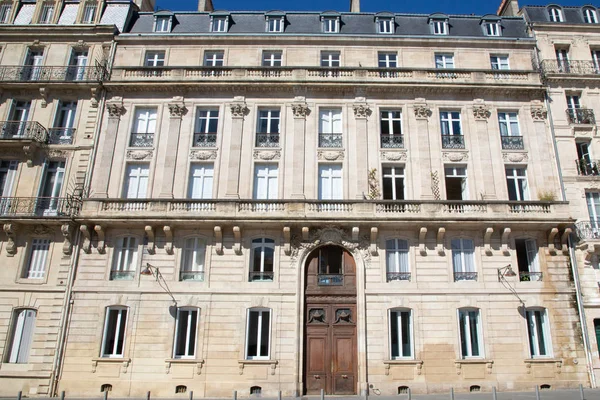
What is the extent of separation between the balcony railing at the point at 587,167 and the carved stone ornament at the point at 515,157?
251cm

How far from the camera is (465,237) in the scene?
19.5m

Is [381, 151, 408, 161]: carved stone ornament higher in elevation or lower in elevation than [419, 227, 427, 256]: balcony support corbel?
higher

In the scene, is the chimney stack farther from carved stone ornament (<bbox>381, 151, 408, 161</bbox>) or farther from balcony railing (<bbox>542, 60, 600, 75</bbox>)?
balcony railing (<bbox>542, 60, 600, 75</bbox>)

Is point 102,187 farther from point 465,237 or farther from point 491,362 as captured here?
point 491,362

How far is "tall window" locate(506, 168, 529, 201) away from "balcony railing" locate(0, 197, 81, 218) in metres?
20.6

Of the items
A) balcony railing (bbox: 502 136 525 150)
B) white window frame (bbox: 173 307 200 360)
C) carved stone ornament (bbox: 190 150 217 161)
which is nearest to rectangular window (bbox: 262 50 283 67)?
carved stone ornament (bbox: 190 150 217 161)

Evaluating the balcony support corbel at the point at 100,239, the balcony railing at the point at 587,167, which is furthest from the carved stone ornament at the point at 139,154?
the balcony railing at the point at 587,167

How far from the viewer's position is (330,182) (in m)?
20.7

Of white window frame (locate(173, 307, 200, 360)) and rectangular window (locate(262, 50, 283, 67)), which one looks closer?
white window frame (locate(173, 307, 200, 360))

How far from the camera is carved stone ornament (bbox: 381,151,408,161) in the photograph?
20.9 metres

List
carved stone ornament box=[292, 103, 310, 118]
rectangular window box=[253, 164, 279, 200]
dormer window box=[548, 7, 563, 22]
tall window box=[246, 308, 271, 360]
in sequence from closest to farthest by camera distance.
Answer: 1. tall window box=[246, 308, 271, 360]
2. rectangular window box=[253, 164, 279, 200]
3. carved stone ornament box=[292, 103, 310, 118]
4. dormer window box=[548, 7, 563, 22]

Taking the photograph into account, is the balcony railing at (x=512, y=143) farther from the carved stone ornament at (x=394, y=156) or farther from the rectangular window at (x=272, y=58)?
the rectangular window at (x=272, y=58)

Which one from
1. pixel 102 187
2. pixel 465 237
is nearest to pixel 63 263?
pixel 102 187

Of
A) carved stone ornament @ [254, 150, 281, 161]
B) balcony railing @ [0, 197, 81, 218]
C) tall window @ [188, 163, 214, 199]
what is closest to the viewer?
balcony railing @ [0, 197, 81, 218]
